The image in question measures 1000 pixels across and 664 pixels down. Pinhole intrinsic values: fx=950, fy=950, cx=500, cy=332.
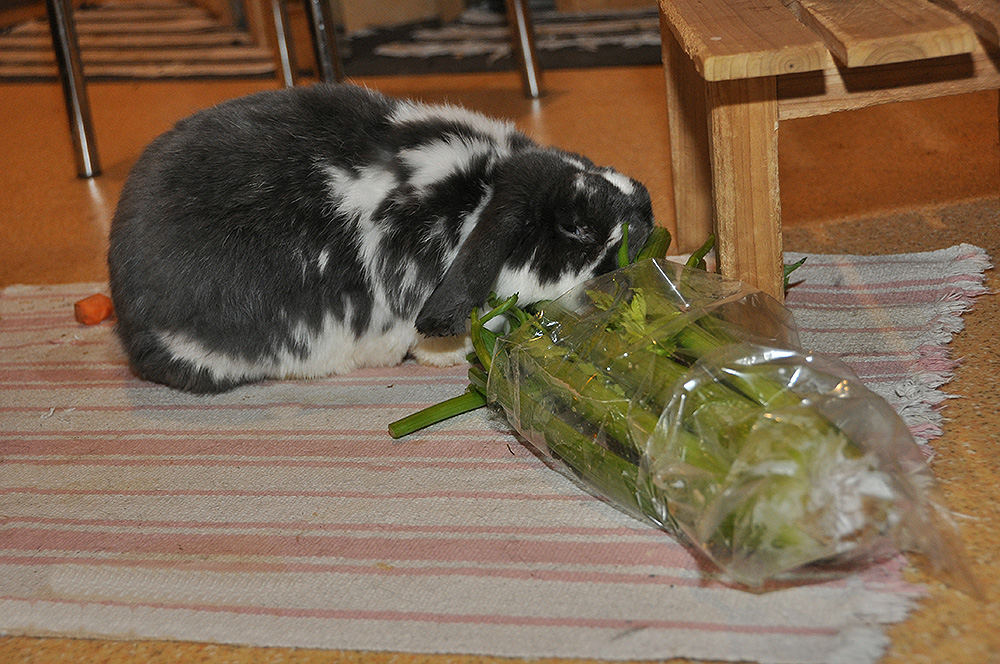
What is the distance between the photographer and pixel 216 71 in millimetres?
4246

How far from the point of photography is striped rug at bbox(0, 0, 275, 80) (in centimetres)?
436

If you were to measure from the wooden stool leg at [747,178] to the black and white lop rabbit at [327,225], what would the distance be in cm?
17

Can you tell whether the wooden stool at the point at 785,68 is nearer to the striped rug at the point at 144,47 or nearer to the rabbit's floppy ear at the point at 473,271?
the rabbit's floppy ear at the point at 473,271

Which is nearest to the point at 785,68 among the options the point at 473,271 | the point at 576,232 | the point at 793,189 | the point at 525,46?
the point at 576,232

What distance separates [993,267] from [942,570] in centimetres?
88

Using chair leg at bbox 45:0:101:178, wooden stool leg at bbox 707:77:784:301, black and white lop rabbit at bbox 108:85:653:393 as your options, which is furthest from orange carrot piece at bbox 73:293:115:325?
wooden stool leg at bbox 707:77:784:301

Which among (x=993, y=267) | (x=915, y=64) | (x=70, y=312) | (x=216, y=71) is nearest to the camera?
(x=915, y=64)

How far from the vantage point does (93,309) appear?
2080mm

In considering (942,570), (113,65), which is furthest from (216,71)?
(942,570)

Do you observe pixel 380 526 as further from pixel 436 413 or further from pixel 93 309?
pixel 93 309

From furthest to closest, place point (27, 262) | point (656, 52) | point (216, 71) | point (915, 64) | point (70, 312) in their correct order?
point (216, 71)
point (656, 52)
point (27, 262)
point (70, 312)
point (915, 64)

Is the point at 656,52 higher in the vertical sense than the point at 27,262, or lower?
higher

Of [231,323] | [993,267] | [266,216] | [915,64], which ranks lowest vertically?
[993,267]

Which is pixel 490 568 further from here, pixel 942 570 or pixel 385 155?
pixel 385 155
